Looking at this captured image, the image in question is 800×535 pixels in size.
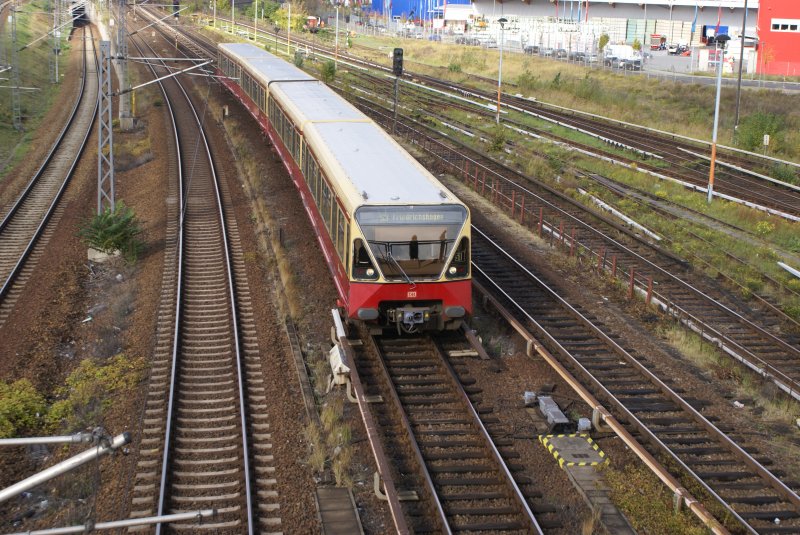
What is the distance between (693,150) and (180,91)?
1130 inches

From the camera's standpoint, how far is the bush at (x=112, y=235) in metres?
20.6

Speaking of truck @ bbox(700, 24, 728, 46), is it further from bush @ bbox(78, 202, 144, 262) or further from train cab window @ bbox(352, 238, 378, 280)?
train cab window @ bbox(352, 238, 378, 280)

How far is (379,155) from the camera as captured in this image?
17219 millimetres

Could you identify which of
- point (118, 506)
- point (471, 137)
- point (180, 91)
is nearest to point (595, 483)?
point (118, 506)

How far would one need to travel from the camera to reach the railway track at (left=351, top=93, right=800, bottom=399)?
14945 mm

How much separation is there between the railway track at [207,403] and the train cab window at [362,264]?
234 centimetres

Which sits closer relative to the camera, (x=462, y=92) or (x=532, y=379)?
(x=532, y=379)

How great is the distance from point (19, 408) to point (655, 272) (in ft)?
42.5

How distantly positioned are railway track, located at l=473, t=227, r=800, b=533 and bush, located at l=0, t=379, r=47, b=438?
8.20 metres

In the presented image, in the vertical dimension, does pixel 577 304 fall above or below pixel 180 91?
below

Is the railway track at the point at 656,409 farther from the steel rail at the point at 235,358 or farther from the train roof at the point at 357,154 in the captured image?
the steel rail at the point at 235,358

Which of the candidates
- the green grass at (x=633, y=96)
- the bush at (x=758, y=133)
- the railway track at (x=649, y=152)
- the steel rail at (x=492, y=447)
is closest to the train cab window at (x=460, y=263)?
the steel rail at (x=492, y=447)

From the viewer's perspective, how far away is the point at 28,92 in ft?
167

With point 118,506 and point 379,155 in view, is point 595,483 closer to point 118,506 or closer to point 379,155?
point 118,506
